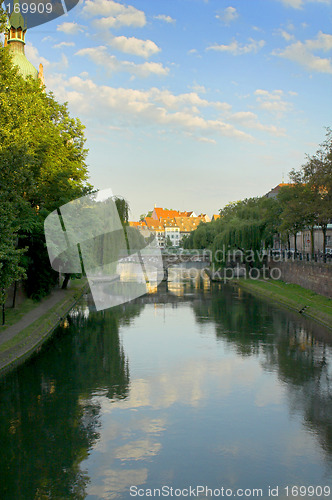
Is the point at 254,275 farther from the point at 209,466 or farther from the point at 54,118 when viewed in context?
the point at 209,466

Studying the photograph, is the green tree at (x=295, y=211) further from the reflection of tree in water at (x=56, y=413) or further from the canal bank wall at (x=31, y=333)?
the reflection of tree in water at (x=56, y=413)

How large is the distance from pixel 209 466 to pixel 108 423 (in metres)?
3.97

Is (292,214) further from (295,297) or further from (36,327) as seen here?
(36,327)

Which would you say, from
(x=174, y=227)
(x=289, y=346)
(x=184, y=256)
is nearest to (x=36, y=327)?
(x=289, y=346)

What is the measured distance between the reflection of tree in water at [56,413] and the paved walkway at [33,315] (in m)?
1.94

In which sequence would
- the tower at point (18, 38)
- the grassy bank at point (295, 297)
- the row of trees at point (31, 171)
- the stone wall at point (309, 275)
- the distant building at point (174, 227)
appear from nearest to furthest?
the row of trees at point (31, 171), the grassy bank at point (295, 297), the stone wall at point (309, 275), the tower at point (18, 38), the distant building at point (174, 227)

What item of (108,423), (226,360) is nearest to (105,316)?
(226,360)

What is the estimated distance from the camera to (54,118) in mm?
42188

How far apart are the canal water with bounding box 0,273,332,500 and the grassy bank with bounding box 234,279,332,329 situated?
419 cm

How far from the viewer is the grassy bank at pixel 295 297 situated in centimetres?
3344

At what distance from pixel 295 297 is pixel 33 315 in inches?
859

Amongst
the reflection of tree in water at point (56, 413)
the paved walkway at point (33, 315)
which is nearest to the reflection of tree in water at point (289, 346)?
the reflection of tree in water at point (56, 413)

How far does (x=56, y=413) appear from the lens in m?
15.6

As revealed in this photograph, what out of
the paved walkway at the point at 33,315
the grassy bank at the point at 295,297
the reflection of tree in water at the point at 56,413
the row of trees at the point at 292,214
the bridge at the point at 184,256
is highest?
the row of trees at the point at 292,214
